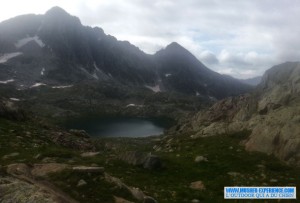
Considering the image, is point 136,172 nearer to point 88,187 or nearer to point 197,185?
point 197,185

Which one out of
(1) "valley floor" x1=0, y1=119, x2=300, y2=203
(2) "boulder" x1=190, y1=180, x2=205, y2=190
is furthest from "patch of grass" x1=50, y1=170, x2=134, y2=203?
(2) "boulder" x1=190, y1=180, x2=205, y2=190

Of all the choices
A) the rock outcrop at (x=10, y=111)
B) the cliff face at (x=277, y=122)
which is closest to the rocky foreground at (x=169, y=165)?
the cliff face at (x=277, y=122)

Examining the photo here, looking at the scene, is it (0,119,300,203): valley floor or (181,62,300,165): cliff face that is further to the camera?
(181,62,300,165): cliff face

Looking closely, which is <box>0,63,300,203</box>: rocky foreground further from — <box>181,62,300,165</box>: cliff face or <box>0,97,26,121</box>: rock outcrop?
<box>0,97,26,121</box>: rock outcrop

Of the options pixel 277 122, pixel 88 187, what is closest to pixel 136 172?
pixel 88 187

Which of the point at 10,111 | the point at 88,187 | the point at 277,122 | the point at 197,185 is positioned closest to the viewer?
the point at 88,187

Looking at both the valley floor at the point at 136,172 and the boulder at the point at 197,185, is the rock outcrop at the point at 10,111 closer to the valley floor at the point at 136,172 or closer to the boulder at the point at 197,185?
the valley floor at the point at 136,172

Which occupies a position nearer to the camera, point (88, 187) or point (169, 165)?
point (88, 187)

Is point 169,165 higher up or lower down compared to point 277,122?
lower down

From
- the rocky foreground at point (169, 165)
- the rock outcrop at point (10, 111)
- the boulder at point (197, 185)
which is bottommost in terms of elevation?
the boulder at point (197, 185)

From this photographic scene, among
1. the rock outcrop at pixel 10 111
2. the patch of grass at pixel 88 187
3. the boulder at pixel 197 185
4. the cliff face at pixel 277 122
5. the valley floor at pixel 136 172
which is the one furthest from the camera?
the rock outcrop at pixel 10 111

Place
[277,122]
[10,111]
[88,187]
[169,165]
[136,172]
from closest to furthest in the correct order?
[88,187] < [136,172] < [169,165] < [277,122] < [10,111]

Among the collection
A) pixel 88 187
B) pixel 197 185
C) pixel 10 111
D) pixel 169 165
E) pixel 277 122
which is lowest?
pixel 197 185

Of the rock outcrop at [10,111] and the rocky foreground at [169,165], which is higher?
the rock outcrop at [10,111]
